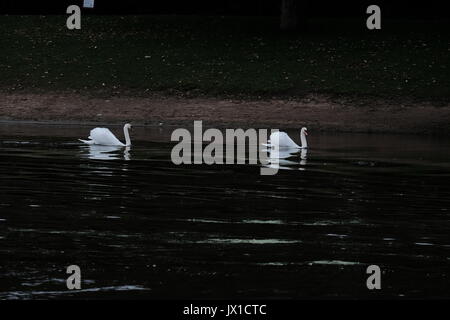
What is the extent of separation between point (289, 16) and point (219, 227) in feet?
105

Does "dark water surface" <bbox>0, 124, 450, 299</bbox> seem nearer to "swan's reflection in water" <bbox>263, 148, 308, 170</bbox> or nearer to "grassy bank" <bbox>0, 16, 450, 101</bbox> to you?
"swan's reflection in water" <bbox>263, 148, 308, 170</bbox>

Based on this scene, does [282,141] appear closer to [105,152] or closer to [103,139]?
[103,139]

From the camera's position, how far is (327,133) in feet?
108

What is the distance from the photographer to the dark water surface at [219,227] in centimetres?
1102

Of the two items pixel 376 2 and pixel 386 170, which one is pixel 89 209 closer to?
pixel 386 170

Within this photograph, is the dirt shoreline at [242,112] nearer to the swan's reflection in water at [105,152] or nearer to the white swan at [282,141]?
the white swan at [282,141]

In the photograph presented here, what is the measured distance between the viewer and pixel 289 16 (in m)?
45.6

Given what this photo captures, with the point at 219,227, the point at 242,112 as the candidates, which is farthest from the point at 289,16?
the point at 219,227

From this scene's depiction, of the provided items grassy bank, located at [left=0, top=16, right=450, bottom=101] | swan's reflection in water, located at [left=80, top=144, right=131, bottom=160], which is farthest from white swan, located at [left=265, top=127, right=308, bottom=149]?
grassy bank, located at [left=0, top=16, right=450, bottom=101]

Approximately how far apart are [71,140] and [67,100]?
949 cm

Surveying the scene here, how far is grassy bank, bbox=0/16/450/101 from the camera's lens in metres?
37.9

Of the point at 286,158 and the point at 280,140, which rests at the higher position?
the point at 280,140

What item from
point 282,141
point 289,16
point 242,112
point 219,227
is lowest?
point 219,227

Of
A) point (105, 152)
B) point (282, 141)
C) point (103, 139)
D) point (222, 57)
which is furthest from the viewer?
point (222, 57)
